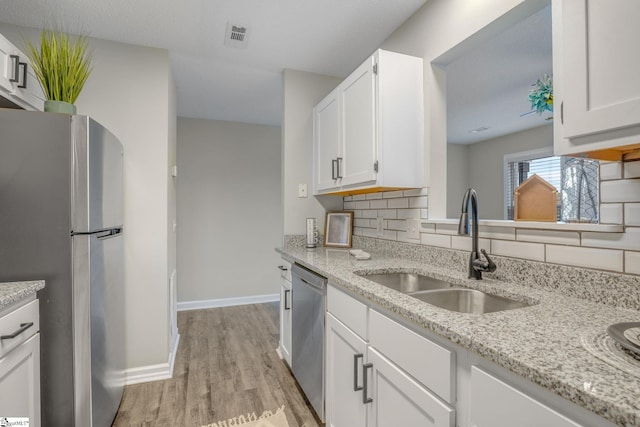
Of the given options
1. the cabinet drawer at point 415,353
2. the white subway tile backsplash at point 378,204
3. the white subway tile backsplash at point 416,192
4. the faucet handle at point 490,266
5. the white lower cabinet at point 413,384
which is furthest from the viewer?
the white subway tile backsplash at point 378,204

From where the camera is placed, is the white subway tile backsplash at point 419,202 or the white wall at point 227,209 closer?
the white subway tile backsplash at point 419,202

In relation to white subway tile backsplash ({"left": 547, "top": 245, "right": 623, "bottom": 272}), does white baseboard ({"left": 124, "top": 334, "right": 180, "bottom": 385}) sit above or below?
below

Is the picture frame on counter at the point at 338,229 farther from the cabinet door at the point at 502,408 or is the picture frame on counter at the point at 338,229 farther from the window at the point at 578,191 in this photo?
the cabinet door at the point at 502,408

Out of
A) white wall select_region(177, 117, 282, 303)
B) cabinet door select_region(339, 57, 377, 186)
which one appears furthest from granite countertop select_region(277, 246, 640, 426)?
white wall select_region(177, 117, 282, 303)

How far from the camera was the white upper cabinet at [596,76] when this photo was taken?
739mm

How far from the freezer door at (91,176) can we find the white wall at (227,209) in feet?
7.47

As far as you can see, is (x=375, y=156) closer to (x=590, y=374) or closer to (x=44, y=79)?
(x=590, y=374)

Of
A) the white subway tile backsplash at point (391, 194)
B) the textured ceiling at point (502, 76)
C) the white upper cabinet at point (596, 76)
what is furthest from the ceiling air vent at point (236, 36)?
the white upper cabinet at point (596, 76)

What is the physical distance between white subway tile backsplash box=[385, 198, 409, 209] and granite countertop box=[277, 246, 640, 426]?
767 mm

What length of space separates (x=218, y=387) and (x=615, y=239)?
232 centimetres

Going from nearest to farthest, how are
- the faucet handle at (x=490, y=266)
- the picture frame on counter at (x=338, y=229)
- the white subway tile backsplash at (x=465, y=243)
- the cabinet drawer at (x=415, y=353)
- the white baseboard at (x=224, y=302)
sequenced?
the cabinet drawer at (x=415, y=353), the faucet handle at (x=490, y=266), the white subway tile backsplash at (x=465, y=243), the picture frame on counter at (x=338, y=229), the white baseboard at (x=224, y=302)

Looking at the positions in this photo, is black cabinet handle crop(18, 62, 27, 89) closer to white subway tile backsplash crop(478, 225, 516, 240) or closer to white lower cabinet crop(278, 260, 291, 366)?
white lower cabinet crop(278, 260, 291, 366)

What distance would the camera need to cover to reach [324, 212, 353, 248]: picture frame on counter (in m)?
2.70

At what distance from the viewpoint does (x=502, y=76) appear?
2.90m
